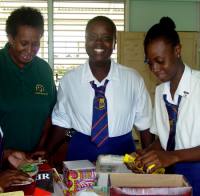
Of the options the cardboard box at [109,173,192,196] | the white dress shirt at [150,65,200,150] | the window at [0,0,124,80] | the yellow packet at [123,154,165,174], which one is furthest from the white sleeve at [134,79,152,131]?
the window at [0,0,124,80]

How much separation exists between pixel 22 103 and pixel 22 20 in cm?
46

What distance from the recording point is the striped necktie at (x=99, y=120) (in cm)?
Answer: 180

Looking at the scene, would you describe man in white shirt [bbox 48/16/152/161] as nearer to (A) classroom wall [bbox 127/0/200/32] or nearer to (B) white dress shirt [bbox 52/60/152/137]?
(B) white dress shirt [bbox 52/60/152/137]

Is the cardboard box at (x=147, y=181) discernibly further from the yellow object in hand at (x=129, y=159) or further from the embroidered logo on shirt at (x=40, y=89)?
the embroidered logo on shirt at (x=40, y=89)

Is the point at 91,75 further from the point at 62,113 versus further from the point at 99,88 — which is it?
the point at 62,113

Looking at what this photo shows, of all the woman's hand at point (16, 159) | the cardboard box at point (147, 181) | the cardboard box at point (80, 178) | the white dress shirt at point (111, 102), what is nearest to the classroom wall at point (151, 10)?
the white dress shirt at point (111, 102)

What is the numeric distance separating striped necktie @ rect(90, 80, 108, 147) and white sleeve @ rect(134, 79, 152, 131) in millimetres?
223

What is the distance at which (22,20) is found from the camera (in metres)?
1.85

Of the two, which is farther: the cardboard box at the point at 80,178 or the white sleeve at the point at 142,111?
the white sleeve at the point at 142,111

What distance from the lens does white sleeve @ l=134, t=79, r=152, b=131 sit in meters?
1.94

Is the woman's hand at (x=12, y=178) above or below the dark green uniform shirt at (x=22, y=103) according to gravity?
below

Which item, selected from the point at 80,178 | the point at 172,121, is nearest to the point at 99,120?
the point at 172,121

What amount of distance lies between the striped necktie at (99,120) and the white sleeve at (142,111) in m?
0.22

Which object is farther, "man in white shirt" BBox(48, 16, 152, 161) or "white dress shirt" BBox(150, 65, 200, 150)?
"man in white shirt" BBox(48, 16, 152, 161)
